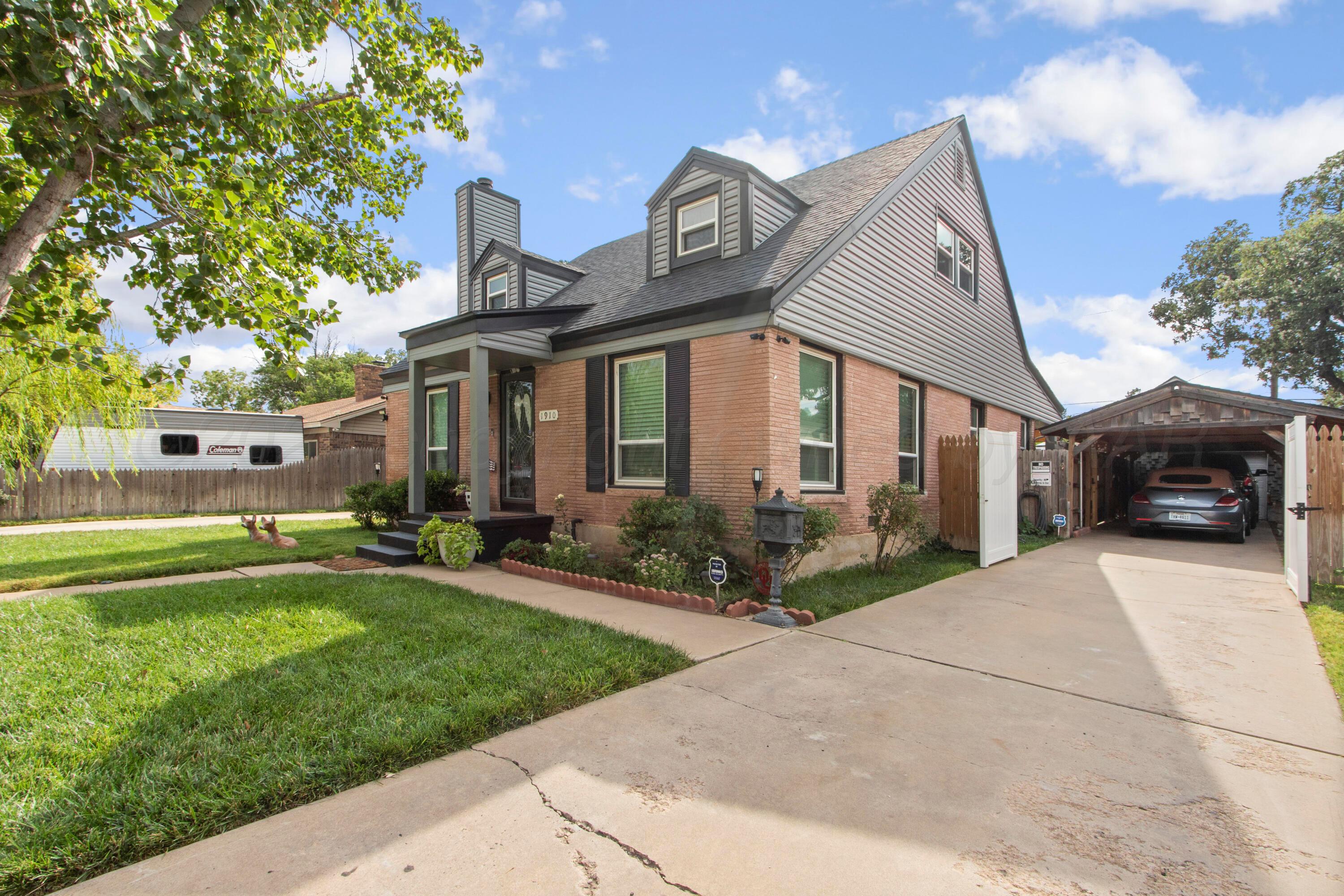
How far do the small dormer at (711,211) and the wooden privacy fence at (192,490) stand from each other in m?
11.4

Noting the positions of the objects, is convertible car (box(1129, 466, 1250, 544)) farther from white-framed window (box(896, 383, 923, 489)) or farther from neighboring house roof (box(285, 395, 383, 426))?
neighboring house roof (box(285, 395, 383, 426))

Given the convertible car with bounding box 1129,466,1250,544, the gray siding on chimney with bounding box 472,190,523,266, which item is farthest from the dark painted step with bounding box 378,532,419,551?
the convertible car with bounding box 1129,466,1250,544

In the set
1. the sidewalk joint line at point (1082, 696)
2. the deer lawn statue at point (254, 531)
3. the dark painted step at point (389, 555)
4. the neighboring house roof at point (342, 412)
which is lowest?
the sidewalk joint line at point (1082, 696)

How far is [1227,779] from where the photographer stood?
2.92 m

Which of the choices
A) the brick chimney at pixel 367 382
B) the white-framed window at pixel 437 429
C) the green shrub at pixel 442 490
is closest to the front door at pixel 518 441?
the green shrub at pixel 442 490

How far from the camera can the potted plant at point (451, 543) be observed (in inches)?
316

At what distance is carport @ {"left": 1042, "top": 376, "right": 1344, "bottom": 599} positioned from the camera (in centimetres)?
1009

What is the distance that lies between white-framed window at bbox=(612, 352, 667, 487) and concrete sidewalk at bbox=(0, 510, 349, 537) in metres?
10.1

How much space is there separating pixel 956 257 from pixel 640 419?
27.1ft

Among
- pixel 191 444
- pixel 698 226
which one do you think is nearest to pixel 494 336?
pixel 698 226

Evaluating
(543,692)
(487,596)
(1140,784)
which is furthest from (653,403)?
(1140,784)

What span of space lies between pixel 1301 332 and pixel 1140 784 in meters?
29.2

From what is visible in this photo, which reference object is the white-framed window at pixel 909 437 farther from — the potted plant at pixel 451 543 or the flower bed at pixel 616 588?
the potted plant at pixel 451 543

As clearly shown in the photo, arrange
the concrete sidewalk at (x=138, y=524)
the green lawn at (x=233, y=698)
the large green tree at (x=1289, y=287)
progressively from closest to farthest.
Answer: the green lawn at (x=233, y=698), the concrete sidewalk at (x=138, y=524), the large green tree at (x=1289, y=287)
